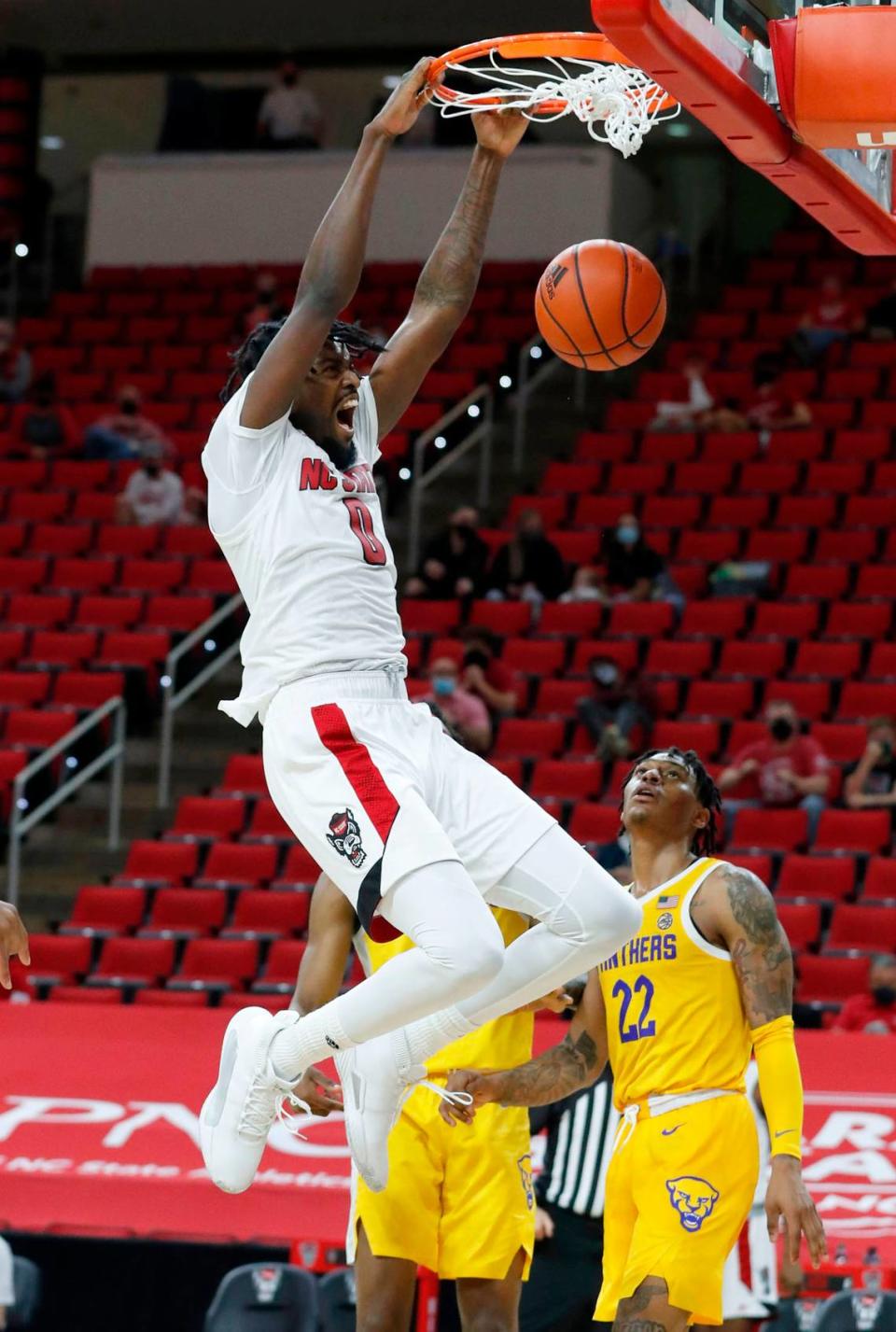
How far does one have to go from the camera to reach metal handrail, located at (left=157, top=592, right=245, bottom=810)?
14834 millimetres

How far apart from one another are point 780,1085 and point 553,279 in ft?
7.52

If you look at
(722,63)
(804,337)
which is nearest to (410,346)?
(722,63)

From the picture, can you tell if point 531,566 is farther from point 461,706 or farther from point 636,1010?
point 636,1010

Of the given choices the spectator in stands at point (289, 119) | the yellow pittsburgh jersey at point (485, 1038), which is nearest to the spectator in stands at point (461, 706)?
the yellow pittsburgh jersey at point (485, 1038)

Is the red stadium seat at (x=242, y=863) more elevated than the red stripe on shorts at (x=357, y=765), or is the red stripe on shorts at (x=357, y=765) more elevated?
the red stripe on shorts at (x=357, y=765)

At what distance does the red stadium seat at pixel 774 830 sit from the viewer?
12250mm

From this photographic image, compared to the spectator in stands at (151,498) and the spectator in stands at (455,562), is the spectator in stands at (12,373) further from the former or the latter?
the spectator in stands at (455,562)

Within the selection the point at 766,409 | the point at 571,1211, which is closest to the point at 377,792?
the point at 571,1211

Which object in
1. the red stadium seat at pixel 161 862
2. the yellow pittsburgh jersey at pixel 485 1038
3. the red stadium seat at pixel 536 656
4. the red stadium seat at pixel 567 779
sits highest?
the red stadium seat at pixel 536 656

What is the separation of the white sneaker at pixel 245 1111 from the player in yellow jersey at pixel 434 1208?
77cm

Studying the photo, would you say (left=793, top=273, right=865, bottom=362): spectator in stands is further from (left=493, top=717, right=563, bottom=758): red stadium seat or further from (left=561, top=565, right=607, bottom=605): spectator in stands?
(left=493, top=717, right=563, bottom=758): red stadium seat

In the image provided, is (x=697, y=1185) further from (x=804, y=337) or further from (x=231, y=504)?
(x=804, y=337)

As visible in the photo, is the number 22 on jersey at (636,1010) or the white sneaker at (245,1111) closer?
the white sneaker at (245,1111)

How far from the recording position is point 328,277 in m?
4.92
